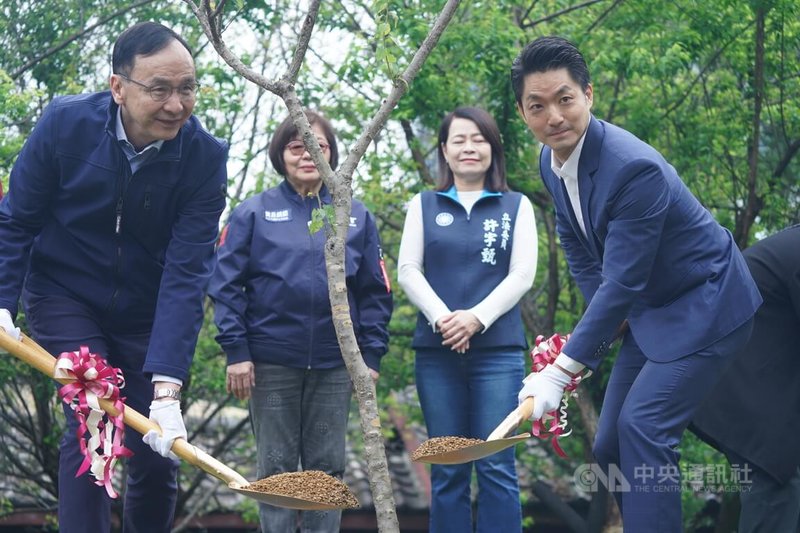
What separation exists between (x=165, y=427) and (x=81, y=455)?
0.36 meters

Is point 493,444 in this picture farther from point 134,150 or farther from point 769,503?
point 134,150

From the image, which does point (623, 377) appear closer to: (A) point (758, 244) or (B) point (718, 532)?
(A) point (758, 244)

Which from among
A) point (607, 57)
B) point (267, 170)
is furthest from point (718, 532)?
point (267, 170)

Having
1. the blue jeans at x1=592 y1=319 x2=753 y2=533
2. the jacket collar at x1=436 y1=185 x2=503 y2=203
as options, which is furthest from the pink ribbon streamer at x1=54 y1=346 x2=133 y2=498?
the jacket collar at x1=436 y1=185 x2=503 y2=203

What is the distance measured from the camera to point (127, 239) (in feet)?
14.2

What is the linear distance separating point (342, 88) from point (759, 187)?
9.39 feet

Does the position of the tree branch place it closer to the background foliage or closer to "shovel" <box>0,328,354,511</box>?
the background foliage

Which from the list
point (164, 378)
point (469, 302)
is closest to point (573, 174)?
point (469, 302)

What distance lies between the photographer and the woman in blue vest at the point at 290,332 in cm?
479

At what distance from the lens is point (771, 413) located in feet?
14.6

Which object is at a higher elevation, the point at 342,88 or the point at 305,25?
the point at 342,88

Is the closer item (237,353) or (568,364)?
(568,364)

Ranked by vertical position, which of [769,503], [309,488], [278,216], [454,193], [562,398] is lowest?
[769,503]

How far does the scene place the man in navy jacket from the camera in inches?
160
